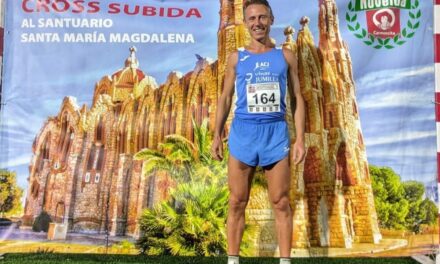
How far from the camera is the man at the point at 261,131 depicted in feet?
Answer: 9.51

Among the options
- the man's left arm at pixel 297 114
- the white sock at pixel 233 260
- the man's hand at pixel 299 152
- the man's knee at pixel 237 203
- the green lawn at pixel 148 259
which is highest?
the man's left arm at pixel 297 114

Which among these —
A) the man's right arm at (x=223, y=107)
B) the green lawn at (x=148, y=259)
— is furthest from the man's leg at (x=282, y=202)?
the green lawn at (x=148, y=259)

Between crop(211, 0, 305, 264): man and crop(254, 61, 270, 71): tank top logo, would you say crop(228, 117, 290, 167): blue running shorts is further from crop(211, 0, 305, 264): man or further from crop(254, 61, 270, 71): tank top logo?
crop(254, 61, 270, 71): tank top logo

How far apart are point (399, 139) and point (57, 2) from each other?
3310mm

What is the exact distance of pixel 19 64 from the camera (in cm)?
419

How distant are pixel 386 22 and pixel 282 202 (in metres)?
2.22

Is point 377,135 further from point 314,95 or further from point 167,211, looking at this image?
point 167,211

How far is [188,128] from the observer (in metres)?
4.32

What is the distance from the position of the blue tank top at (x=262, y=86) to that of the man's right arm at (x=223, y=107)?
0.07 metres

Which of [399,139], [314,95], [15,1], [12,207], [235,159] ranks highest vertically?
[15,1]

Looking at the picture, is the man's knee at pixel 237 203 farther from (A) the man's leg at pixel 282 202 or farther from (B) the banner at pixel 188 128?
(B) the banner at pixel 188 128

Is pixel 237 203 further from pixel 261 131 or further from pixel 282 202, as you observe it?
pixel 261 131

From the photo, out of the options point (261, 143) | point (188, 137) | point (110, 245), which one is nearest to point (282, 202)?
point (261, 143)

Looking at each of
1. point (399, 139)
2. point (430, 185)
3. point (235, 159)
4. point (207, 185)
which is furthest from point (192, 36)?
point (430, 185)
